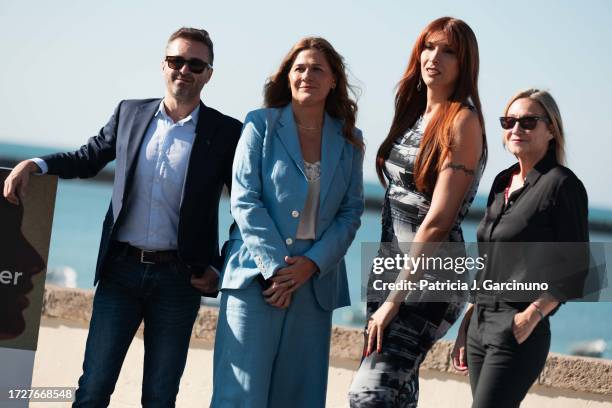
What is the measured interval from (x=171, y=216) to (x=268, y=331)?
0.61 meters

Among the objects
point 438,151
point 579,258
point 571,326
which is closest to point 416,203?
Answer: point 438,151

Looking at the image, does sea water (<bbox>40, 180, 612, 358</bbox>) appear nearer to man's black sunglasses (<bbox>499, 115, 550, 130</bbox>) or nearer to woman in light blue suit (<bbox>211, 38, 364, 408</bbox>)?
woman in light blue suit (<bbox>211, 38, 364, 408</bbox>)

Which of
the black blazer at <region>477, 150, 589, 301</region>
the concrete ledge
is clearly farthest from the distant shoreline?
the black blazer at <region>477, 150, 589, 301</region>

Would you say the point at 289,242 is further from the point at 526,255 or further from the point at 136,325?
the point at 526,255

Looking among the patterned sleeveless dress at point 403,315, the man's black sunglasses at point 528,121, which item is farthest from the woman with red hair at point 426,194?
the man's black sunglasses at point 528,121

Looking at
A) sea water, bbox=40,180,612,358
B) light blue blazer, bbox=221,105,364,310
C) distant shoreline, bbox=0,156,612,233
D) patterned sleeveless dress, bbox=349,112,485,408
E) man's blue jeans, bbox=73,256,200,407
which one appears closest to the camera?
patterned sleeveless dress, bbox=349,112,485,408

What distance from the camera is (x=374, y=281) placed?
138 inches

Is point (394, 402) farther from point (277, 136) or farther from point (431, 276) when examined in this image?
point (277, 136)

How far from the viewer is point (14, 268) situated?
154 inches

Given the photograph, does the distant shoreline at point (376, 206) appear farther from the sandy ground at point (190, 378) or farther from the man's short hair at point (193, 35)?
the man's short hair at point (193, 35)

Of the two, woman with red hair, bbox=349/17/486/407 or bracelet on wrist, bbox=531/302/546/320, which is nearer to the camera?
bracelet on wrist, bbox=531/302/546/320

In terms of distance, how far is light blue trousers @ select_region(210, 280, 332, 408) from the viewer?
3.64 meters

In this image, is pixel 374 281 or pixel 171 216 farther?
pixel 171 216

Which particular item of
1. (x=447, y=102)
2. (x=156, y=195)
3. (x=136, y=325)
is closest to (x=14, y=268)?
(x=136, y=325)
